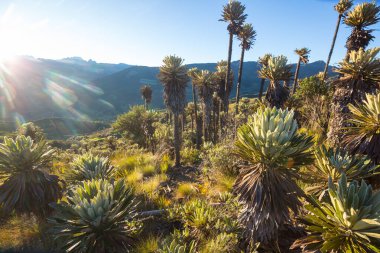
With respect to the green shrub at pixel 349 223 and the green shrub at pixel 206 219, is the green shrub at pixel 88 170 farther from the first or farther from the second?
the green shrub at pixel 349 223

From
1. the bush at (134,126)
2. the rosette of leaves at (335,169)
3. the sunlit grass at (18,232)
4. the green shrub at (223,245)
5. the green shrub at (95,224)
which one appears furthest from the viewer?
the bush at (134,126)

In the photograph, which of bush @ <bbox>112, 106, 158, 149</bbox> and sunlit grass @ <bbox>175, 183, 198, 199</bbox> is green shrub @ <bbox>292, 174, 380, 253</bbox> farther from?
bush @ <bbox>112, 106, 158, 149</bbox>

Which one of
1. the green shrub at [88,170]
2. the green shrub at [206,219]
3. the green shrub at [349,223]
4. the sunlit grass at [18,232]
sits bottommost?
the sunlit grass at [18,232]

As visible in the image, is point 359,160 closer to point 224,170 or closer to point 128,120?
point 224,170

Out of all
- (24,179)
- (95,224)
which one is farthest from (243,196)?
(24,179)

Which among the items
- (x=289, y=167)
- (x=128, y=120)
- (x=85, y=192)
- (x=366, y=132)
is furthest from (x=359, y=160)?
(x=128, y=120)

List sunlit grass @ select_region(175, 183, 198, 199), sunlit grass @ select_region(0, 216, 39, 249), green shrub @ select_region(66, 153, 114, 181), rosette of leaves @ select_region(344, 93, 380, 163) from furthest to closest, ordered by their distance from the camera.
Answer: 1. sunlit grass @ select_region(175, 183, 198, 199)
2. green shrub @ select_region(66, 153, 114, 181)
3. sunlit grass @ select_region(0, 216, 39, 249)
4. rosette of leaves @ select_region(344, 93, 380, 163)

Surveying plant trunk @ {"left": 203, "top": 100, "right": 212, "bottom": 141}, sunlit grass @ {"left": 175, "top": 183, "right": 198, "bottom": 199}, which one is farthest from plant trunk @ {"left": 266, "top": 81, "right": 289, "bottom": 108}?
plant trunk @ {"left": 203, "top": 100, "right": 212, "bottom": 141}

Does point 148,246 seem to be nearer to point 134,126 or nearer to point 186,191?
point 186,191

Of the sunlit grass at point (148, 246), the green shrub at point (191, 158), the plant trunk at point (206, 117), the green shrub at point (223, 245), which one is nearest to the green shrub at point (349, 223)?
the green shrub at point (223, 245)

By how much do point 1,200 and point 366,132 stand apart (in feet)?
29.7

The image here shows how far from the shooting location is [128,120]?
68.6 ft

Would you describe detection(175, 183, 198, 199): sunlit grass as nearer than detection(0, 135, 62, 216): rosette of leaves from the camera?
No

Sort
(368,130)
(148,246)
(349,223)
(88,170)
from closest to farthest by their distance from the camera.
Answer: (349,223)
(148,246)
(368,130)
(88,170)
